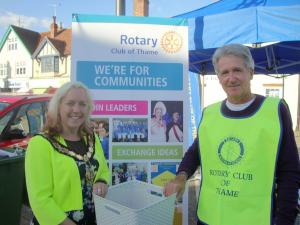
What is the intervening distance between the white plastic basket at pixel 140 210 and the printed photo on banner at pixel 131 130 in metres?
1.52

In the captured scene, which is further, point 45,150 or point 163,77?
point 163,77

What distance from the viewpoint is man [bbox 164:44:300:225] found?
1725 millimetres

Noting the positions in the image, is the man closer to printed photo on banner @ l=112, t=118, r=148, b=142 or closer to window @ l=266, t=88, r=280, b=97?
printed photo on banner @ l=112, t=118, r=148, b=142

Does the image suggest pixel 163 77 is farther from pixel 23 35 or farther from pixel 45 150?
pixel 23 35

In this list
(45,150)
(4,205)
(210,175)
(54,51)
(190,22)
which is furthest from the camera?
(54,51)

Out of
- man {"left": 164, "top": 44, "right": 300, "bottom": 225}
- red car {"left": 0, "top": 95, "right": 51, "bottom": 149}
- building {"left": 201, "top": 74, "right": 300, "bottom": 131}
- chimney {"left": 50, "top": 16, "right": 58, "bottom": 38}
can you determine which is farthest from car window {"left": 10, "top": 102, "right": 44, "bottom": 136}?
chimney {"left": 50, "top": 16, "right": 58, "bottom": 38}

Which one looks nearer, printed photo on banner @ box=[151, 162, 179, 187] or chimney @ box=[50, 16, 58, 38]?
printed photo on banner @ box=[151, 162, 179, 187]

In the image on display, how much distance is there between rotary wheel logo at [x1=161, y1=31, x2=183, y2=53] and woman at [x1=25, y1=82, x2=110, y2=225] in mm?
1499

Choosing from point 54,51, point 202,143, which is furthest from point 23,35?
point 202,143

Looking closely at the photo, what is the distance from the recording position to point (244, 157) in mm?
1790

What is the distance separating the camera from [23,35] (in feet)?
125

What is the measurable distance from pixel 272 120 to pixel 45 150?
4.00ft

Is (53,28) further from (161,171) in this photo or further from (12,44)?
(161,171)

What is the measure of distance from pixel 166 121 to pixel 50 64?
32.1 m
